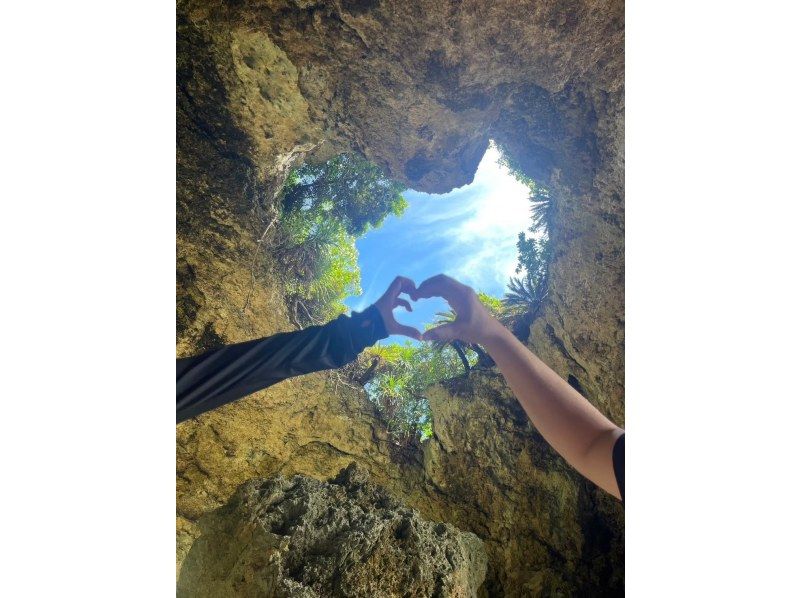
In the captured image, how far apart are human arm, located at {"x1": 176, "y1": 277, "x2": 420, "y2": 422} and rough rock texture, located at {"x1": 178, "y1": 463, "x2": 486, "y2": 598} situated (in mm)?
569

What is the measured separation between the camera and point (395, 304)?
2.19 metres

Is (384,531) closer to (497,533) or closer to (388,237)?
(497,533)

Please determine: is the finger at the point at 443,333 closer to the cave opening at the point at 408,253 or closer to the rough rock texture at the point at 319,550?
the cave opening at the point at 408,253

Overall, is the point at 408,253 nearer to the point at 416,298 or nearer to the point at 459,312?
the point at 416,298

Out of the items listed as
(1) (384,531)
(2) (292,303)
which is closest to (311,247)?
(2) (292,303)

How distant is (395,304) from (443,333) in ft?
0.96

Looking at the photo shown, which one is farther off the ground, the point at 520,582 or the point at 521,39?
the point at 521,39

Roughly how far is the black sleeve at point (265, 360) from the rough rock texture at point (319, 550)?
57cm

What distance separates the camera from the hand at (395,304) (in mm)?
2162

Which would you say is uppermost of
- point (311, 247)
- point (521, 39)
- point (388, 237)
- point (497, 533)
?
point (521, 39)

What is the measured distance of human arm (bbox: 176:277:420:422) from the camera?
1.75m

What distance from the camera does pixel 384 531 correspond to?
5.91ft

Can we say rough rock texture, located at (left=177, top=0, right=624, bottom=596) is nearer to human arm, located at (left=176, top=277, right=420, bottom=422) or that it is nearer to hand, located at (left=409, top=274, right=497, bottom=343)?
human arm, located at (left=176, top=277, right=420, bottom=422)
